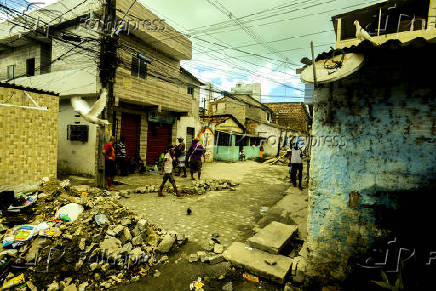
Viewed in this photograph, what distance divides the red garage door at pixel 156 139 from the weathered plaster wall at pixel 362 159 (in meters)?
11.9

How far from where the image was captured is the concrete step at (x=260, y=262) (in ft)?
10.2

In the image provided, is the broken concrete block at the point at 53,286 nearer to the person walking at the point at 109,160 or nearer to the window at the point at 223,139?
the person walking at the point at 109,160

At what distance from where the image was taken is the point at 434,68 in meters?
2.36

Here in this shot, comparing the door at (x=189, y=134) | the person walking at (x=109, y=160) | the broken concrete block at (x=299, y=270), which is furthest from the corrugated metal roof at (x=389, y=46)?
the door at (x=189, y=134)

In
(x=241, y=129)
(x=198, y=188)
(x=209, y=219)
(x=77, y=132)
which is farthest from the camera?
(x=241, y=129)

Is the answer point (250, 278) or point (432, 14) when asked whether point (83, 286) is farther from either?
point (432, 14)

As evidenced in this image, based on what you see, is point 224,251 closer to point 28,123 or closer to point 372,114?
point 372,114

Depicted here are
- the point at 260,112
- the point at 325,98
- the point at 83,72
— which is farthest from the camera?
the point at 260,112

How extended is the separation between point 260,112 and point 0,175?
26291 millimetres

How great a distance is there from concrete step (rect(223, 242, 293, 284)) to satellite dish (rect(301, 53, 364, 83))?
2.75 m

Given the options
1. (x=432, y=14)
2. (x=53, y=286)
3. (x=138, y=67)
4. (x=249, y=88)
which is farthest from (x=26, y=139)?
(x=249, y=88)

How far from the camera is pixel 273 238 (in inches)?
157

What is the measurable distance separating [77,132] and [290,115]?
1057 inches

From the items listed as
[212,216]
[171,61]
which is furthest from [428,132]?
[171,61]
